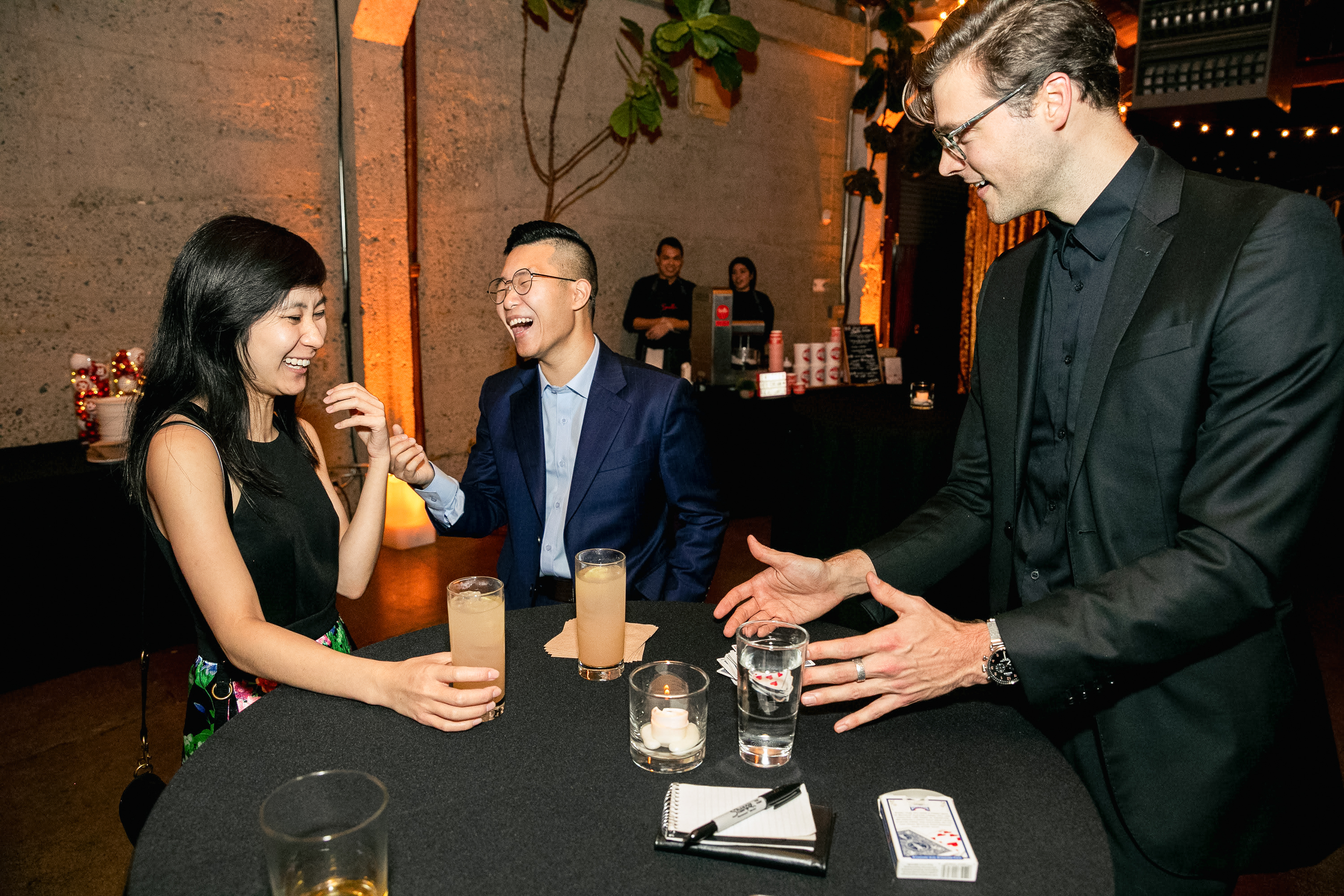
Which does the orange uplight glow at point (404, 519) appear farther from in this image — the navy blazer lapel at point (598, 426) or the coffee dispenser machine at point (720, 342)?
the navy blazer lapel at point (598, 426)

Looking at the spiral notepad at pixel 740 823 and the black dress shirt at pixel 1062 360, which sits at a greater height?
the black dress shirt at pixel 1062 360

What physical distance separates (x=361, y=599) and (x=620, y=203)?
3.95 meters

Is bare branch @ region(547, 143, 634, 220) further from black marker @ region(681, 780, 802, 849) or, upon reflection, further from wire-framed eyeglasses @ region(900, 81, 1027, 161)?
black marker @ region(681, 780, 802, 849)

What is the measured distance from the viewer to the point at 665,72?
21.8 ft

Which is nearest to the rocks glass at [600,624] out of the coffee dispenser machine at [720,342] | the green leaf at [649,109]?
the coffee dispenser machine at [720,342]

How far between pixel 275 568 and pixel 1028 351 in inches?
63.5

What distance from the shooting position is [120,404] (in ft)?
12.9

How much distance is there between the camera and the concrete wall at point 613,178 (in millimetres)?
5801

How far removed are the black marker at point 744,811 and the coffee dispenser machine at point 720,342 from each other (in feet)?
15.7

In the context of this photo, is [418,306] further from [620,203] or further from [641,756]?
[641,756]

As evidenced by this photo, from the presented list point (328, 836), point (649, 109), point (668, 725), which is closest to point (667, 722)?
point (668, 725)

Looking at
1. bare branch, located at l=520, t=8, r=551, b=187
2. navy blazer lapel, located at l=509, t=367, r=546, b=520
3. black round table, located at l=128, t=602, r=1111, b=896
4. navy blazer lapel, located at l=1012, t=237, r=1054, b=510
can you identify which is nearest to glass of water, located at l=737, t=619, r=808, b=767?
black round table, located at l=128, t=602, r=1111, b=896

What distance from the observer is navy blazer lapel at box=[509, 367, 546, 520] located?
7.68 feet

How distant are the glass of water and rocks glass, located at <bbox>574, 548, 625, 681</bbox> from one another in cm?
29
